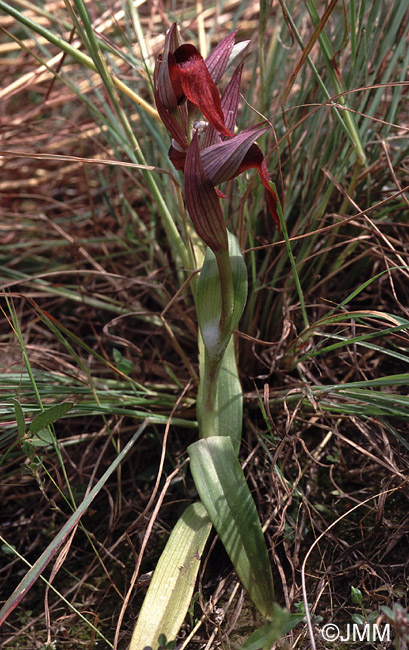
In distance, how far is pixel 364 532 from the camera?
0.77 metres

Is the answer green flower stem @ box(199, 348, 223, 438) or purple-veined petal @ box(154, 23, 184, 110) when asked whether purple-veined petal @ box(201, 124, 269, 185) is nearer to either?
purple-veined petal @ box(154, 23, 184, 110)

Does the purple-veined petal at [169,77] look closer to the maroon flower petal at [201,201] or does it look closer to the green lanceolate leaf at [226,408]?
the maroon flower petal at [201,201]

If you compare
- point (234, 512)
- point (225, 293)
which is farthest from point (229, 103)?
point (234, 512)

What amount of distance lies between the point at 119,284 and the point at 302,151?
1.50ft

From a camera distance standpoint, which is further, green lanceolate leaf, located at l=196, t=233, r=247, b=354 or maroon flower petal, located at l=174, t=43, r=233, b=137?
green lanceolate leaf, located at l=196, t=233, r=247, b=354

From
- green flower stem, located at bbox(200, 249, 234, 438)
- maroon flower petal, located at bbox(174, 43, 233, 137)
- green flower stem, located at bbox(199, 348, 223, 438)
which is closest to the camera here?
maroon flower petal, located at bbox(174, 43, 233, 137)

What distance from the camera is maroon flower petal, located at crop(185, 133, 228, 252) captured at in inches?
22.1

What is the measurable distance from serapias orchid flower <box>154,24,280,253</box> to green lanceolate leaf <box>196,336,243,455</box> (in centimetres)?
26

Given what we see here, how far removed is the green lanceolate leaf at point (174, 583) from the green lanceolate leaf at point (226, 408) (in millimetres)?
109

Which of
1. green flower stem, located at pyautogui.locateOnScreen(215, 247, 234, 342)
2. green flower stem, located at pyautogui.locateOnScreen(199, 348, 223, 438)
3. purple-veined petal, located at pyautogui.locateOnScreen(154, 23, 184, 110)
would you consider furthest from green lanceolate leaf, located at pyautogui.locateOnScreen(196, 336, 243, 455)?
purple-veined petal, located at pyautogui.locateOnScreen(154, 23, 184, 110)

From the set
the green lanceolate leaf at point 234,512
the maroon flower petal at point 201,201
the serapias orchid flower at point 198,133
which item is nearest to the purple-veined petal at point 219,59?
the serapias orchid flower at point 198,133

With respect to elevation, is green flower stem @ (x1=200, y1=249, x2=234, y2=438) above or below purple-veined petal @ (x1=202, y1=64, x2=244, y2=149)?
below

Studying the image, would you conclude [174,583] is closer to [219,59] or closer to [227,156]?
[227,156]

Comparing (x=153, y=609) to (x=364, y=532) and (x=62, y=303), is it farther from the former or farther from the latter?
(x=62, y=303)
